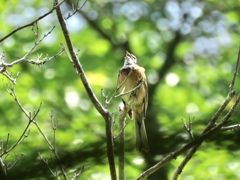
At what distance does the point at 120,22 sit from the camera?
1309 cm

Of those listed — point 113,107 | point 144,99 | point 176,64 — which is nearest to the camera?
point 144,99

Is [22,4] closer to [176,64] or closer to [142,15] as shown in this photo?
[142,15]

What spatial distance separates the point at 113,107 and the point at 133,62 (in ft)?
8.05

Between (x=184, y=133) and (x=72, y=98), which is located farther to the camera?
(x=72, y=98)

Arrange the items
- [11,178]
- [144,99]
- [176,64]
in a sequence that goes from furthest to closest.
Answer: [176,64], [144,99], [11,178]

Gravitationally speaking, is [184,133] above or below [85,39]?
below

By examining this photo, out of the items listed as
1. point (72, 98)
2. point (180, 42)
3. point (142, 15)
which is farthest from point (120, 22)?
point (72, 98)

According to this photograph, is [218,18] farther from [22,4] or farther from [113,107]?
[22,4]

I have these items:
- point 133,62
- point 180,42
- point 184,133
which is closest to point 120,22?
point 180,42

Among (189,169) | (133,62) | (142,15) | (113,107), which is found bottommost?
(189,169)

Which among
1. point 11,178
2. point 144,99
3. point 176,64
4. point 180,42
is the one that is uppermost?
point 180,42

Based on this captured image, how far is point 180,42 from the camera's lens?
12055mm

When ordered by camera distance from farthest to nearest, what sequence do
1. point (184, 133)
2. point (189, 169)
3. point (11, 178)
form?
1. point (189, 169)
2. point (184, 133)
3. point (11, 178)

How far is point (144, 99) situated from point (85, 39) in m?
5.29
